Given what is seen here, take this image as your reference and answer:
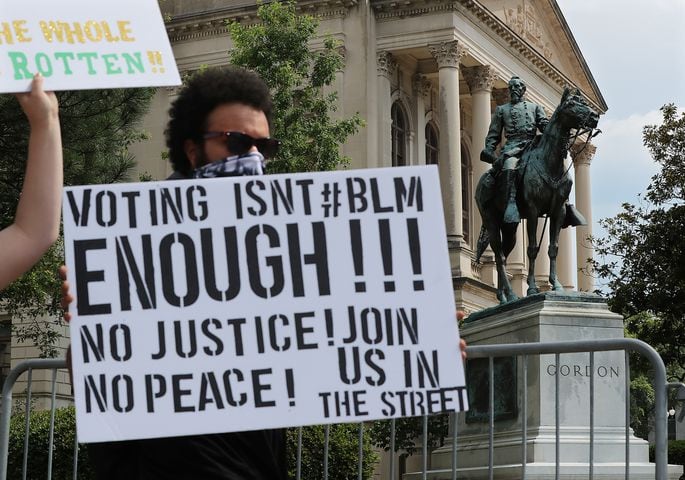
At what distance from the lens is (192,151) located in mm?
4105

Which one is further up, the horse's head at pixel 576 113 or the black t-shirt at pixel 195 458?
the horse's head at pixel 576 113

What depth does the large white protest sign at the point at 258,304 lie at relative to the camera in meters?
3.64

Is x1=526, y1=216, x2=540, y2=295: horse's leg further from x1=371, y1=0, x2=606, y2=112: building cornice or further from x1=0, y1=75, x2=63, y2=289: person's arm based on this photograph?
x1=371, y1=0, x2=606, y2=112: building cornice

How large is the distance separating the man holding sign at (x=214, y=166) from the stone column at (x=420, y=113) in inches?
1659

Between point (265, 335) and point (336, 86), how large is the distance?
39292 millimetres

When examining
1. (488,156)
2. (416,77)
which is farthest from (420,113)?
(488,156)

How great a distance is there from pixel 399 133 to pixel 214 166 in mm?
42251

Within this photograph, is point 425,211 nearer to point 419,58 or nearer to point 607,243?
point 607,243

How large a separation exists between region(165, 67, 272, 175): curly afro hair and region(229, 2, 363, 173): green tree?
22158mm

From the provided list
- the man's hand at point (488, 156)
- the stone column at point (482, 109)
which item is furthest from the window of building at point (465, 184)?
the man's hand at point (488, 156)

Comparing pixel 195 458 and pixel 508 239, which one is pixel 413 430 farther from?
pixel 195 458

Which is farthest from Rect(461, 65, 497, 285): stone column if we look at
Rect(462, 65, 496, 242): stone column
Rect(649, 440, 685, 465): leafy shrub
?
Rect(649, 440, 685, 465): leafy shrub

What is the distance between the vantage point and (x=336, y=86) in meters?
42.7

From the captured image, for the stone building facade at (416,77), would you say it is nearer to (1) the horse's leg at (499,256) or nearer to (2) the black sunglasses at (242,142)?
(1) the horse's leg at (499,256)
